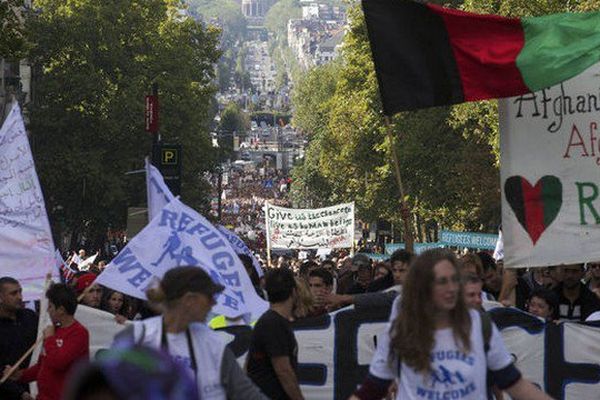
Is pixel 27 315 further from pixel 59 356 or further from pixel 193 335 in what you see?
pixel 193 335

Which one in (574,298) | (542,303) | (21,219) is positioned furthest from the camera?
(21,219)

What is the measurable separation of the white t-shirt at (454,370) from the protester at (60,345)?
3235mm

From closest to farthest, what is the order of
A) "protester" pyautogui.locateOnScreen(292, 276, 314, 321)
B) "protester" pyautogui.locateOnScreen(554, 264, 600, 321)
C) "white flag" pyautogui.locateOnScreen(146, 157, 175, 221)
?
"protester" pyautogui.locateOnScreen(292, 276, 314, 321), "protester" pyautogui.locateOnScreen(554, 264, 600, 321), "white flag" pyautogui.locateOnScreen(146, 157, 175, 221)

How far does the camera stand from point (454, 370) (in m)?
6.62

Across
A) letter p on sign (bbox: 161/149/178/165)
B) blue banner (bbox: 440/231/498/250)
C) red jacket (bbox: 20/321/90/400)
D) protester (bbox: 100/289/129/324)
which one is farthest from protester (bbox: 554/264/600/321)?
blue banner (bbox: 440/231/498/250)

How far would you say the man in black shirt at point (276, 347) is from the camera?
8320mm

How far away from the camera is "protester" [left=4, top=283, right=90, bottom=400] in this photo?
9.52m

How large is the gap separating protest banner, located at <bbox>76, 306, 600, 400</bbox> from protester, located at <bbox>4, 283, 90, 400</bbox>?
56.2 inches

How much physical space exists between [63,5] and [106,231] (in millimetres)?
8129

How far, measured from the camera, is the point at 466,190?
166 feet

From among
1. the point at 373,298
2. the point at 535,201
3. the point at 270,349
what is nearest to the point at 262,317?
the point at 270,349

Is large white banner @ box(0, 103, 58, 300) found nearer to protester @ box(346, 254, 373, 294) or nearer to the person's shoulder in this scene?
the person's shoulder

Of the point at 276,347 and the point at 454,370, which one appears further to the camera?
the point at 276,347

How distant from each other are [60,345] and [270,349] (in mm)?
1638
